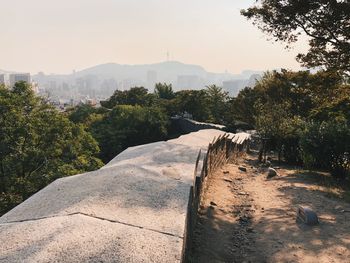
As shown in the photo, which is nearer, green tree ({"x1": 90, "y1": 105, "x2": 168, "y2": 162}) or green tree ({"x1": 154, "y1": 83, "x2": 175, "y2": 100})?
green tree ({"x1": 90, "y1": 105, "x2": 168, "y2": 162})

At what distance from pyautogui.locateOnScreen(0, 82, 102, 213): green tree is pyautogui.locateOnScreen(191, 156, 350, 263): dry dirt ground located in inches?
321

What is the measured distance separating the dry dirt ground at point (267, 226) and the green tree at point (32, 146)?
8.16m

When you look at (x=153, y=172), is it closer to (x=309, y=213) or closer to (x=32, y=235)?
(x=32, y=235)

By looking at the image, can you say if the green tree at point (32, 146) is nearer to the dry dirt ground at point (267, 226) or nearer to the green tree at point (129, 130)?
the dry dirt ground at point (267, 226)

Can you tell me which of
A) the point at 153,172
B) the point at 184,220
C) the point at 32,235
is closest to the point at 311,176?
the point at 153,172

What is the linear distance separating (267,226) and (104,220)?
3.77m

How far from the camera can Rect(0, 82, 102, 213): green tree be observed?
1444 centimetres

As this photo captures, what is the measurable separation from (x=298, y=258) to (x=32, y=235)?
365cm

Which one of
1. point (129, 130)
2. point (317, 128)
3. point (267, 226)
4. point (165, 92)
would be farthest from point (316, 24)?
point (165, 92)

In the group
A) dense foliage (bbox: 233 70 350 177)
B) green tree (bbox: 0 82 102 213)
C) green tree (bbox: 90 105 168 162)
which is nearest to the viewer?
dense foliage (bbox: 233 70 350 177)

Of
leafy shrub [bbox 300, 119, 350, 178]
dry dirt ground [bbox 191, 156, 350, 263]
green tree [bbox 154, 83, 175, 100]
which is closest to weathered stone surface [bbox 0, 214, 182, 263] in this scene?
dry dirt ground [bbox 191, 156, 350, 263]

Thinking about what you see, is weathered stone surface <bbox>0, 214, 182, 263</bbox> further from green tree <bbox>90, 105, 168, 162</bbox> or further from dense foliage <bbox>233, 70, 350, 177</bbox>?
green tree <bbox>90, 105, 168, 162</bbox>

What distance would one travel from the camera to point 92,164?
57.7ft

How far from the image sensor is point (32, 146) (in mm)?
15477
